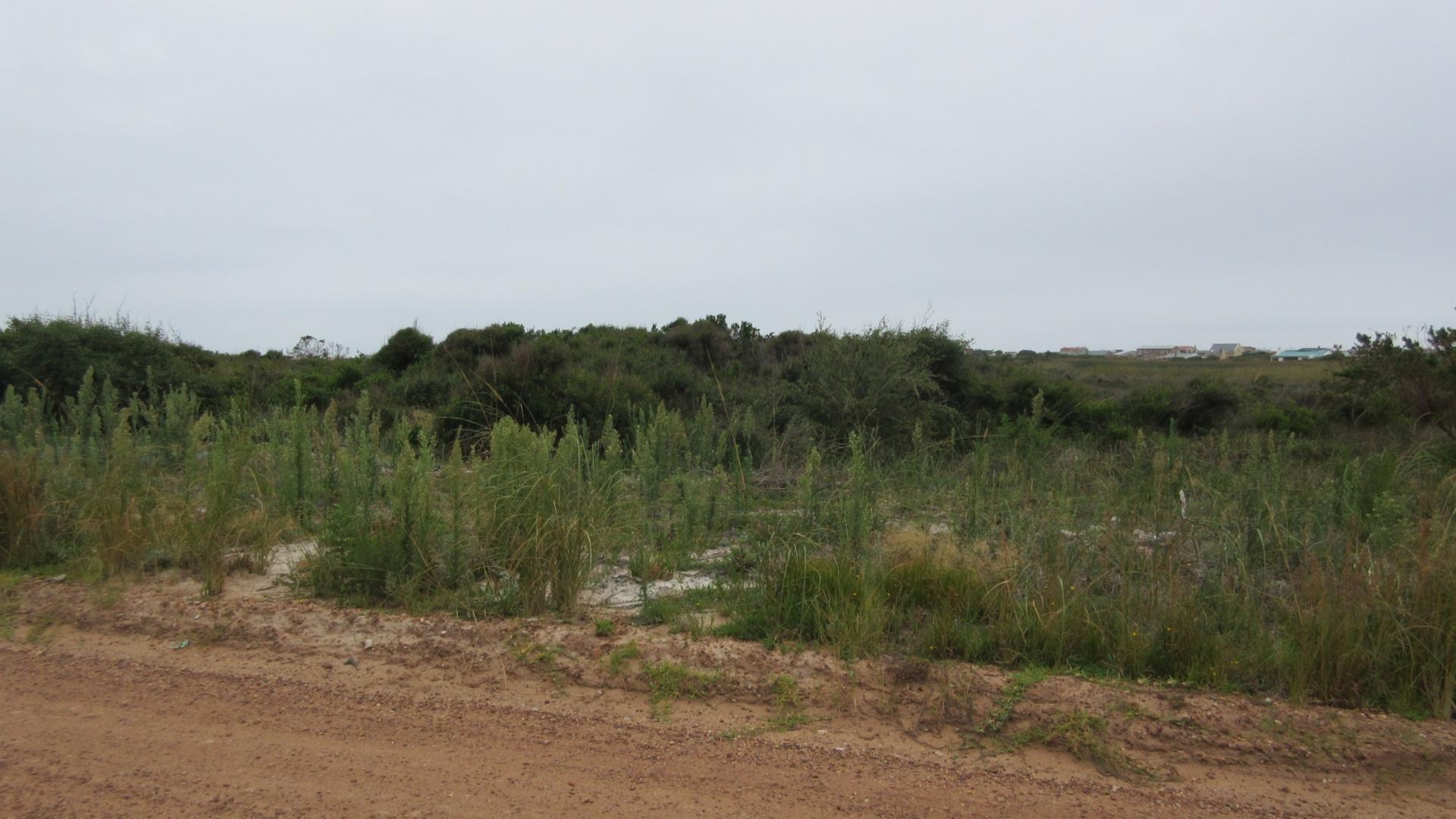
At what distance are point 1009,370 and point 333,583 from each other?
2155 cm

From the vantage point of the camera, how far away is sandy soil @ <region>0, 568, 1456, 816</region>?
12.7 feet

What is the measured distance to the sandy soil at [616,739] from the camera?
12.7 ft

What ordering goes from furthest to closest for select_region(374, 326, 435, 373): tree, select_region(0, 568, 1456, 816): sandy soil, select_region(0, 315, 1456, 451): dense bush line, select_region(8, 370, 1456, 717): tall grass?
1. select_region(374, 326, 435, 373): tree
2. select_region(0, 315, 1456, 451): dense bush line
3. select_region(8, 370, 1456, 717): tall grass
4. select_region(0, 568, 1456, 816): sandy soil

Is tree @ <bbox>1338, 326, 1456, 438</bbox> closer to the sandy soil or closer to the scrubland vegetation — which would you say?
the scrubland vegetation

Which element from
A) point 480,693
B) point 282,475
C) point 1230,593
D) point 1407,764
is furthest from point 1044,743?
point 282,475

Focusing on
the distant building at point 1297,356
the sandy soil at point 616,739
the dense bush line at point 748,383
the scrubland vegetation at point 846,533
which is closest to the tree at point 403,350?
the dense bush line at point 748,383

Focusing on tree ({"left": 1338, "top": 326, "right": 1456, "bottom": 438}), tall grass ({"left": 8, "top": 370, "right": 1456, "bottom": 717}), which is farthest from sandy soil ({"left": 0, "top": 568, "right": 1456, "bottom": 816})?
tree ({"left": 1338, "top": 326, "right": 1456, "bottom": 438})

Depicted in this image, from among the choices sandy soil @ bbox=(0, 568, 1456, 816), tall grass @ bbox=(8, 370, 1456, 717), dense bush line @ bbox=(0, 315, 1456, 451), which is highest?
dense bush line @ bbox=(0, 315, 1456, 451)

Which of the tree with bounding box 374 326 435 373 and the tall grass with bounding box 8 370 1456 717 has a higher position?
the tree with bounding box 374 326 435 373

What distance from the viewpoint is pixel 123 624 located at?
6.10m

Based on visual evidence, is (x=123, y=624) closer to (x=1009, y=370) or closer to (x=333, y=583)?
(x=333, y=583)

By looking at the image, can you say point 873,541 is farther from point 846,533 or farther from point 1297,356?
point 1297,356

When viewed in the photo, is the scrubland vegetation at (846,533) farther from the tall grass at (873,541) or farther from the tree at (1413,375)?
the tree at (1413,375)

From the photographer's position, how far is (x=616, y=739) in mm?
4453
